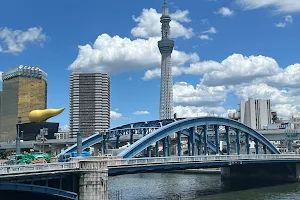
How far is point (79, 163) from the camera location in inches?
1948

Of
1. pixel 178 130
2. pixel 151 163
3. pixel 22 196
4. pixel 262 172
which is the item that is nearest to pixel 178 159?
pixel 151 163

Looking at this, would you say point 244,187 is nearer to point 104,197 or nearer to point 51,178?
point 104,197

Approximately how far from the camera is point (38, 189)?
1727 inches

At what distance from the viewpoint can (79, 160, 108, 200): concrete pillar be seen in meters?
48.9

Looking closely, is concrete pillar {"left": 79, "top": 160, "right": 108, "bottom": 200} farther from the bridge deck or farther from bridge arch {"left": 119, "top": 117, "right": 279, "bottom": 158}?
bridge arch {"left": 119, "top": 117, "right": 279, "bottom": 158}

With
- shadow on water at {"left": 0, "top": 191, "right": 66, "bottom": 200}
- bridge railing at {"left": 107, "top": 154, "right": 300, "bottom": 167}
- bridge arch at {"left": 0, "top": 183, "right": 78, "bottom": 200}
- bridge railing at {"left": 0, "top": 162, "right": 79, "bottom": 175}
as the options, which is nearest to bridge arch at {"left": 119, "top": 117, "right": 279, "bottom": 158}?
bridge railing at {"left": 107, "top": 154, "right": 300, "bottom": 167}

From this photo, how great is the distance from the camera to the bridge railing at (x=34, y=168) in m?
41.1

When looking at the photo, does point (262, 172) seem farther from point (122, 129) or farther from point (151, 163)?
point (151, 163)

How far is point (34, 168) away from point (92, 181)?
7.97 metres

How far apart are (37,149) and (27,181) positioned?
138458 mm

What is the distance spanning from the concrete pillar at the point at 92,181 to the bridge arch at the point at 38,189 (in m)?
1.38

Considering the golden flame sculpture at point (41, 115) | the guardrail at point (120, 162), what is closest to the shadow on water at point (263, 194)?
the guardrail at point (120, 162)

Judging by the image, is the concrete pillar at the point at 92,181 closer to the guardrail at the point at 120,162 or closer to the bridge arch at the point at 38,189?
the guardrail at the point at 120,162

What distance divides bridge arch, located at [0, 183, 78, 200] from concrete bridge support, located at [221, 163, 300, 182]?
6453 centimetres
